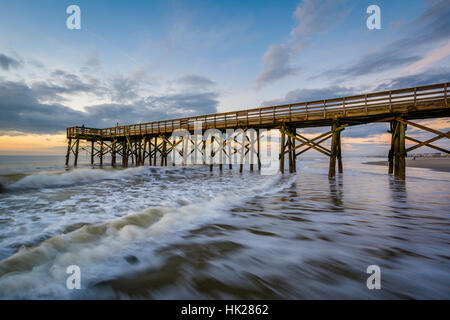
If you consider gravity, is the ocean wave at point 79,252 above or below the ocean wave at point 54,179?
below

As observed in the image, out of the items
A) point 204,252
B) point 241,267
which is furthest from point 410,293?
point 204,252

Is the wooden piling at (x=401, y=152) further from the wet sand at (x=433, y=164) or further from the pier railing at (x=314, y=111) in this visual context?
the wet sand at (x=433, y=164)

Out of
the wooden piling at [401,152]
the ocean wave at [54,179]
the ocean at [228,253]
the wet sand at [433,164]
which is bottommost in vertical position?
the wet sand at [433,164]

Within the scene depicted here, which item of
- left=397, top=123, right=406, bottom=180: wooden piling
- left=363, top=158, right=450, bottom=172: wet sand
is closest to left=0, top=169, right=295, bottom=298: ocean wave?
left=397, top=123, right=406, bottom=180: wooden piling

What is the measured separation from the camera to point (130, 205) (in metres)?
5.32

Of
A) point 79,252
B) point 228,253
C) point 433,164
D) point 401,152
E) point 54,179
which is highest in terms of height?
point 401,152

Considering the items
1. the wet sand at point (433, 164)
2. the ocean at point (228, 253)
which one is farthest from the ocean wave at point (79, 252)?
the wet sand at point (433, 164)

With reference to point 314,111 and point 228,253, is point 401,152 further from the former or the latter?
point 228,253

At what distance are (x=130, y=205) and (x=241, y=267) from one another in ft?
13.9

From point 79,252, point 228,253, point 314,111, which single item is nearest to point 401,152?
point 314,111

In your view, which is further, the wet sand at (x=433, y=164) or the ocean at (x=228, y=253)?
the wet sand at (x=433, y=164)

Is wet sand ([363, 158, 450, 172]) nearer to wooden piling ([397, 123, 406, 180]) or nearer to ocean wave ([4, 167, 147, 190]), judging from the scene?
wooden piling ([397, 123, 406, 180])

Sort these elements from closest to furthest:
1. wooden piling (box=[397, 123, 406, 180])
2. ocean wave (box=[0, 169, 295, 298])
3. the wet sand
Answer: ocean wave (box=[0, 169, 295, 298])
wooden piling (box=[397, 123, 406, 180])
the wet sand
